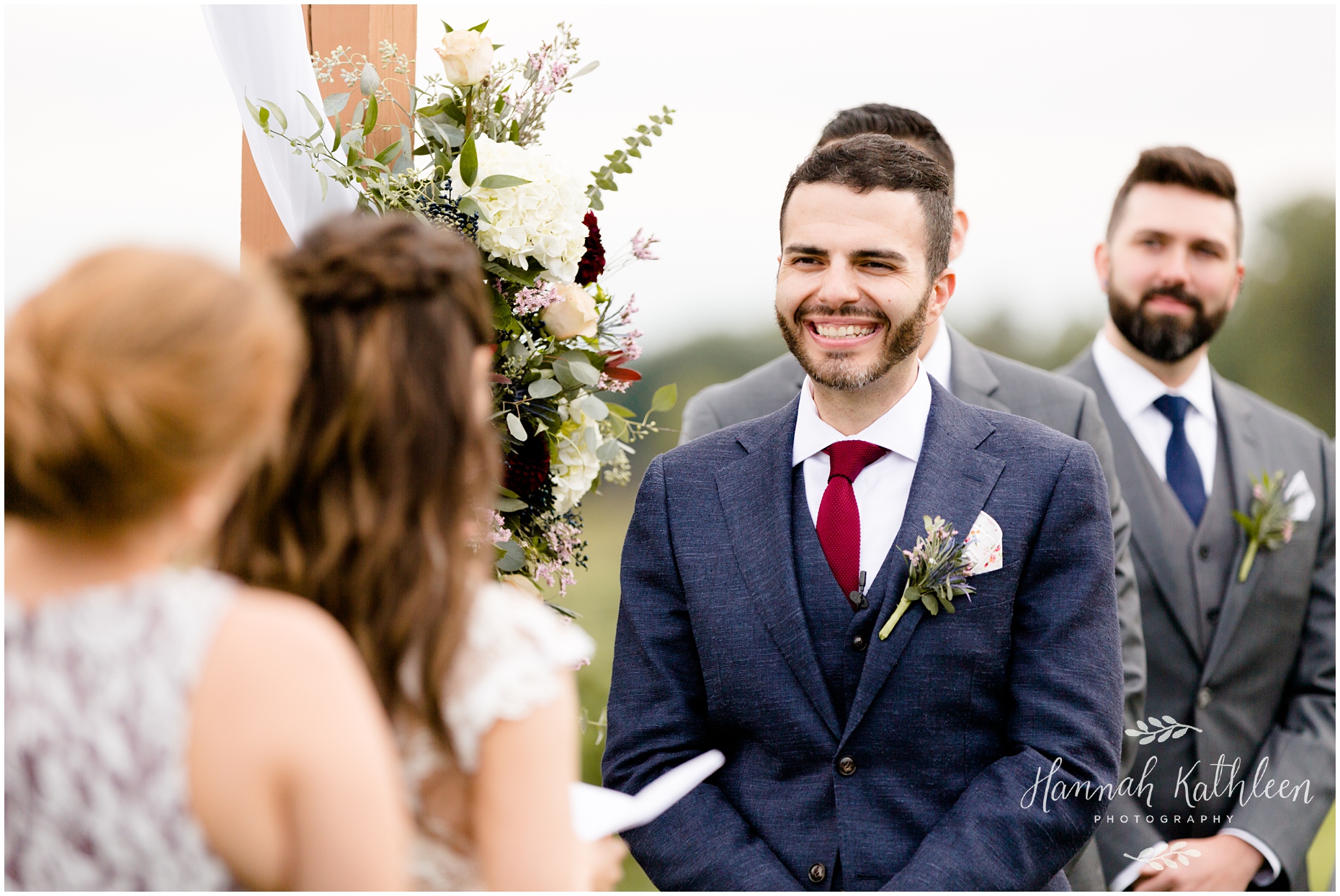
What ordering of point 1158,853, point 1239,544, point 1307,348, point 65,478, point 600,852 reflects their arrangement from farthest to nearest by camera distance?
point 1307,348, point 1239,544, point 1158,853, point 600,852, point 65,478

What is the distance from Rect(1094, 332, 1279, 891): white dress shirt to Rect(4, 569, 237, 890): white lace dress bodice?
3021 mm

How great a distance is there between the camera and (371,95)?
2.50 meters

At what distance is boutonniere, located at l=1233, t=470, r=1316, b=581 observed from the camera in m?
3.30

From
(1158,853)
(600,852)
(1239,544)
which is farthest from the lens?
(1239,544)

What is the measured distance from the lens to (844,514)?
2.32m

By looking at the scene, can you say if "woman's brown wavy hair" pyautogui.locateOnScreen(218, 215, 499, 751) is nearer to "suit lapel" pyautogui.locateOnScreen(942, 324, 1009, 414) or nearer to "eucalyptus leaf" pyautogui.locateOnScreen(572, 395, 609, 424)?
"eucalyptus leaf" pyautogui.locateOnScreen(572, 395, 609, 424)

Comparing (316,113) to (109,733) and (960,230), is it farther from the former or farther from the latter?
(960,230)

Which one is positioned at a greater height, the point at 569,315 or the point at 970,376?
the point at 569,315

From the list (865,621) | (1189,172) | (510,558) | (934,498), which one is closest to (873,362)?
(934,498)

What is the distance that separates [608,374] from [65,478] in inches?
63.5

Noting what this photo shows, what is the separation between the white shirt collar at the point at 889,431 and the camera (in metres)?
2.39

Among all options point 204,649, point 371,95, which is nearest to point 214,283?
point 204,649

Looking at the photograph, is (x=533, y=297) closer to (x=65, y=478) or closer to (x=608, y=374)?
(x=608, y=374)

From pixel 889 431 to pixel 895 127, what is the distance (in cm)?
148
